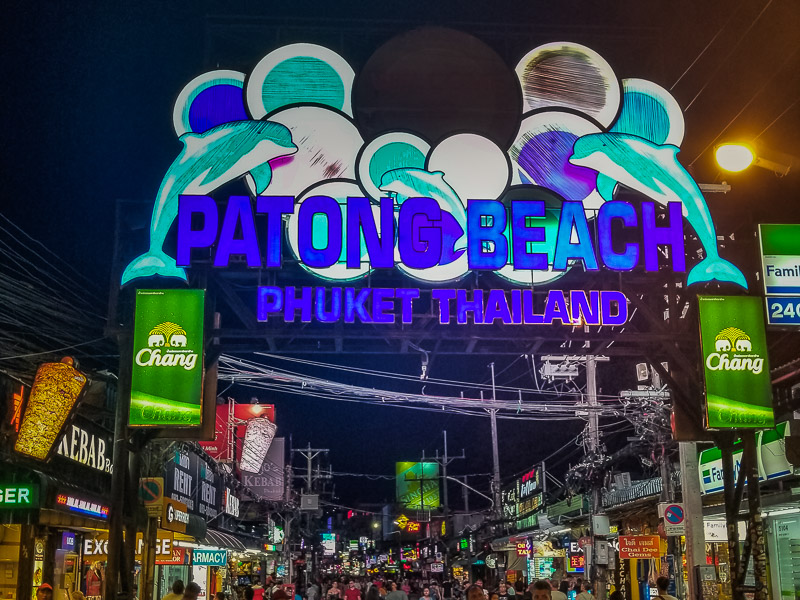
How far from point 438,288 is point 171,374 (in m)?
4.28

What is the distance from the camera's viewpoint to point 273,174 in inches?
568

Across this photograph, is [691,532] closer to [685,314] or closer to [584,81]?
[685,314]

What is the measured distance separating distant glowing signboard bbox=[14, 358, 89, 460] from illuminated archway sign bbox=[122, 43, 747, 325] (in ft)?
7.36

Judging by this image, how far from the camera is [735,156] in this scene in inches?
443

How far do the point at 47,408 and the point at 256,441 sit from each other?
90.8 feet

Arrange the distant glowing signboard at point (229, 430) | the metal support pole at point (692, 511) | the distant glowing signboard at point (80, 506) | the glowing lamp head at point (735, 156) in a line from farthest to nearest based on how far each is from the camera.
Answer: the distant glowing signboard at point (229, 430)
the metal support pole at point (692, 511)
the distant glowing signboard at point (80, 506)
the glowing lamp head at point (735, 156)

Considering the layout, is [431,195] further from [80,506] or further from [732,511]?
[80,506]

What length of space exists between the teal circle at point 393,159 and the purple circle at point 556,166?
70.8 inches

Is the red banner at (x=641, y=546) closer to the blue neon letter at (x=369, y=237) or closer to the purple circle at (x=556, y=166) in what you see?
the purple circle at (x=556, y=166)

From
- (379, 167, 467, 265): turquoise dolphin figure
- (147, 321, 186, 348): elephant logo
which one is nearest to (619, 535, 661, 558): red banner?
(379, 167, 467, 265): turquoise dolphin figure

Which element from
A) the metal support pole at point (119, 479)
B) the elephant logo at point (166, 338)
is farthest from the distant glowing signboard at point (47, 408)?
the elephant logo at point (166, 338)

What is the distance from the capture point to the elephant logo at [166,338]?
1253 cm

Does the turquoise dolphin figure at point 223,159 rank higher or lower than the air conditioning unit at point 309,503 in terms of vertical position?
higher

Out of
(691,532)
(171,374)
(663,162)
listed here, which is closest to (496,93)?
(663,162)
